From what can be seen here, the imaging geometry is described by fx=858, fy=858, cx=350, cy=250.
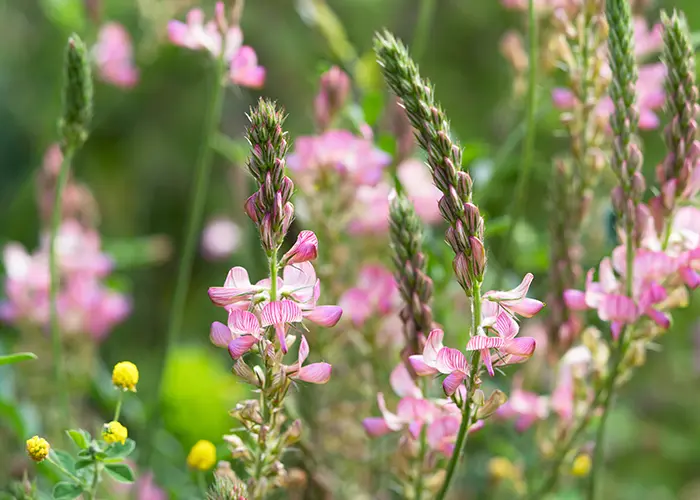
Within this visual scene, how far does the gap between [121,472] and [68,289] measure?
0.59 meters

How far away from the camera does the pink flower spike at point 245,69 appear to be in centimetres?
80

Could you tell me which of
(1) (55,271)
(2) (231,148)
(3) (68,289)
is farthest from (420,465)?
(3) (68,289)

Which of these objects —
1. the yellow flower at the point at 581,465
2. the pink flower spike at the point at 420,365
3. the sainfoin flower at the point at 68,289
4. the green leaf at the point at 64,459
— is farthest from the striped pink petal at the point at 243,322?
the sainfoin flower at the point at 68,289

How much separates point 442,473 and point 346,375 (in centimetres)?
30

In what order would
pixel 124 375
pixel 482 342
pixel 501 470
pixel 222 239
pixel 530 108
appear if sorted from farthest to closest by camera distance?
1. pixel 222 239
2. pixel 501 470
3. pixel 530 108
4. pixel 124 375
5. pixel 482 342

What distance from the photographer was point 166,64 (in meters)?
2.47

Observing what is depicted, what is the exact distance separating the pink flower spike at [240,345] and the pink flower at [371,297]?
1.07 feet

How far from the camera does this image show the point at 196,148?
8.14ft

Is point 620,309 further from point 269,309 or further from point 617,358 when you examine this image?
point 269,309

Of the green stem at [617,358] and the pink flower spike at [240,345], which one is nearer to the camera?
the pink flower spike at [240,345]

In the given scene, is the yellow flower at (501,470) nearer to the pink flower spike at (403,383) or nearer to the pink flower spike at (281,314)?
the pink flower spike at (403,383)

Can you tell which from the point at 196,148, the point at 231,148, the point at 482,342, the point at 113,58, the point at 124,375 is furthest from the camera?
the point at 196,148

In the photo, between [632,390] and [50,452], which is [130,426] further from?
[632,390]

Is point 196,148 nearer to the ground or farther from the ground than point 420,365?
farther from the ground
